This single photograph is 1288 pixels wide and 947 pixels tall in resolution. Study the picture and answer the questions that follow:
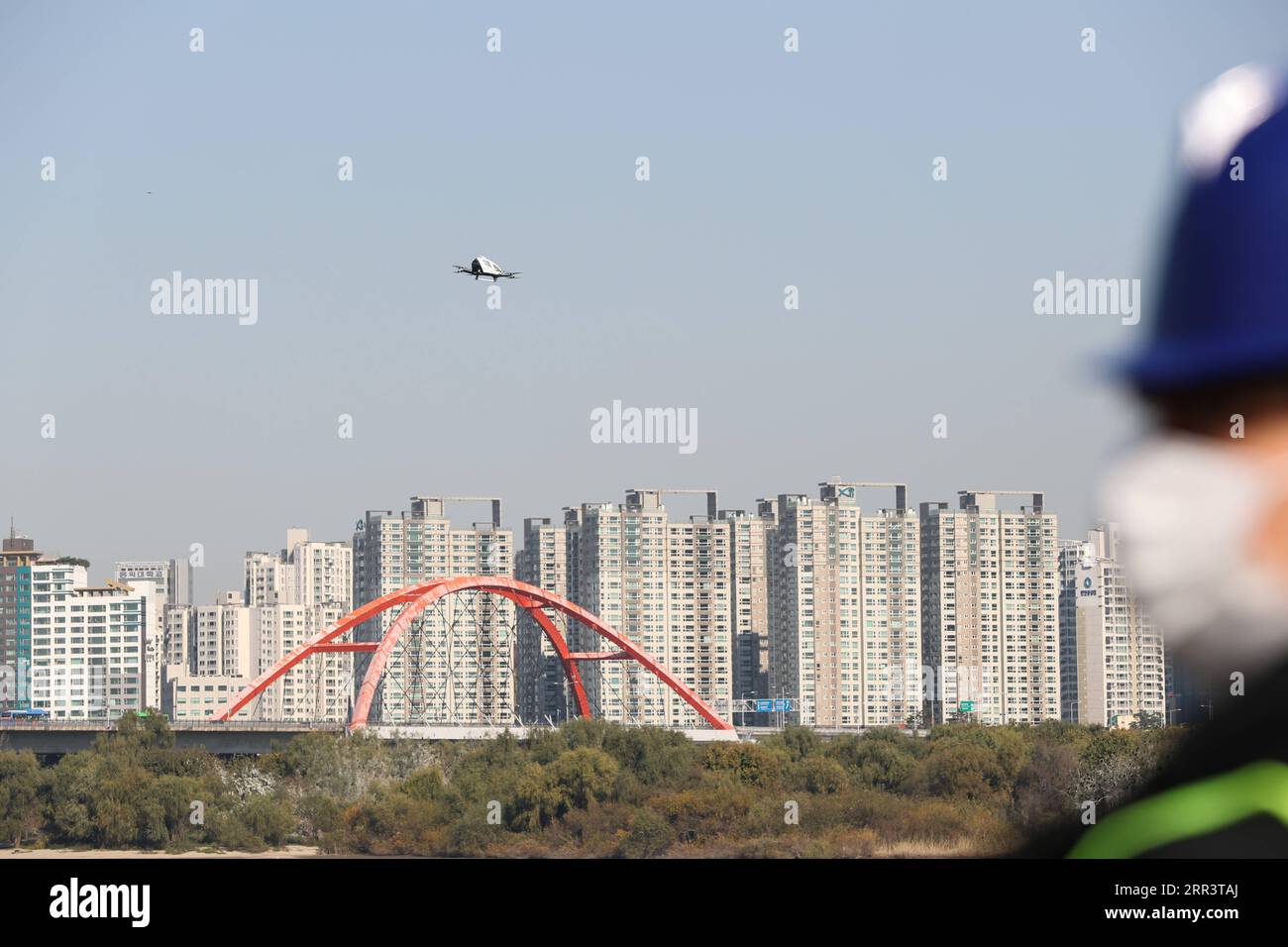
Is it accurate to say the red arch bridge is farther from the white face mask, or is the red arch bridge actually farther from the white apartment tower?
the white face mask

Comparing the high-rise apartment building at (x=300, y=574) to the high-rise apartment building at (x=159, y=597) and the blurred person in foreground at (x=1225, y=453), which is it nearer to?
the high-rise apartment building at (x=159, y=597)

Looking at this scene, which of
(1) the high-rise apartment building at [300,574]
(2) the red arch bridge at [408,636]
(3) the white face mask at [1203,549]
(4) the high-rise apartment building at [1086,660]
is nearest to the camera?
(3) the white face mask at [1203,549]

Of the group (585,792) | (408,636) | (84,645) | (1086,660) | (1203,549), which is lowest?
(585,792)

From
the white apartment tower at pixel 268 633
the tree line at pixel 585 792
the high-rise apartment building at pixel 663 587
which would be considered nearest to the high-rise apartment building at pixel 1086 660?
the high-rise apartment building at pixel 663 587

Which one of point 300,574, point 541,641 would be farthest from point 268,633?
point 541,641

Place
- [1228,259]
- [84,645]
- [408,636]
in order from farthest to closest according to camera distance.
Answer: [84,645] < [408,636] < [1228,259]

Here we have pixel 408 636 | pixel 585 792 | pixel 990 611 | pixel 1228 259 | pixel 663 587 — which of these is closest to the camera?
pixel 1228 259

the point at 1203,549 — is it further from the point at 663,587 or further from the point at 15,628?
the point at 15,628

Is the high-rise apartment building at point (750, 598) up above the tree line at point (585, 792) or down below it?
above
